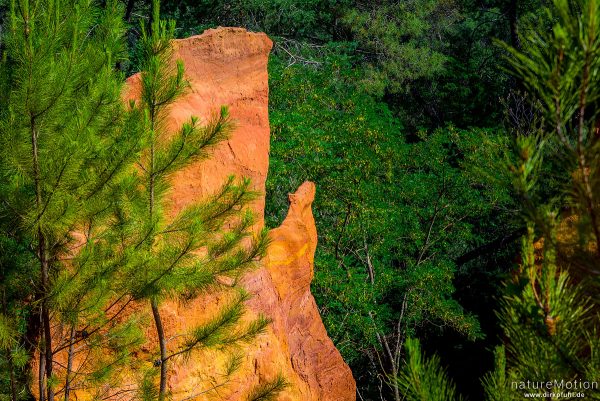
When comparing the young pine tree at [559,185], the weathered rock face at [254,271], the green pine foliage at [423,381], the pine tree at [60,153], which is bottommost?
the weathered rock face at [254,271]

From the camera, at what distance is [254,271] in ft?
26.0

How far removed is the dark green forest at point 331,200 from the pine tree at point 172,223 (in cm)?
2

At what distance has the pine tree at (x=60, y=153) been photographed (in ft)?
16.7

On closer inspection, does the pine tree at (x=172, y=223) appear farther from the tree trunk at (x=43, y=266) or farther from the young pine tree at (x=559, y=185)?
the young pine tree at (x=559, y=185)

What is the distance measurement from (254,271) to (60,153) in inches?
121

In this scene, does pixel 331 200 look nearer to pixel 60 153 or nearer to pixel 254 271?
pixel 254 271

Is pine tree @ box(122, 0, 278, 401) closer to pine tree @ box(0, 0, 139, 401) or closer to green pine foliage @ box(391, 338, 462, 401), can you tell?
pine tree @ box(0, 0, 139, 401)

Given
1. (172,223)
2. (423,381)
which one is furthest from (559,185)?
(172,223)

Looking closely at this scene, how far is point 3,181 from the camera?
5.65m

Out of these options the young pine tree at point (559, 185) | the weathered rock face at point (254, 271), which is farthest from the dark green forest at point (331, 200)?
the weathered rock face at point (254, 271)

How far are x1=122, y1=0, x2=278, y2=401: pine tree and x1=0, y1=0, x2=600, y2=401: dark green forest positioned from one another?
0.7 inches

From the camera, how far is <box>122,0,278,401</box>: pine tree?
5680 millimetres

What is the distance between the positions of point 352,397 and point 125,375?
3874mm

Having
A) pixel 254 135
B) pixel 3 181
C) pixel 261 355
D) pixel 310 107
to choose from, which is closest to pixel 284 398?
pixel 261 355
